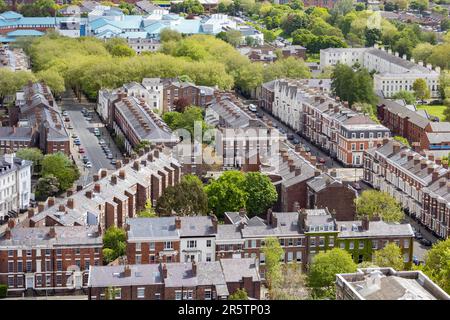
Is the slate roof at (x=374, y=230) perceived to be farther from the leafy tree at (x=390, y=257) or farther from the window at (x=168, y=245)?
the window at (x=168, y=245)

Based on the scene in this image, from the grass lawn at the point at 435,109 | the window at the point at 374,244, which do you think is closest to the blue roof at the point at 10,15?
the grass lawn at the point at 435,109

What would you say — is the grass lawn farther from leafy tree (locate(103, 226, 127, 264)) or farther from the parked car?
leafy tree (locate(103, 226, 127, 264))

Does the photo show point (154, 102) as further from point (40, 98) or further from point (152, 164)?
point (152, 164)

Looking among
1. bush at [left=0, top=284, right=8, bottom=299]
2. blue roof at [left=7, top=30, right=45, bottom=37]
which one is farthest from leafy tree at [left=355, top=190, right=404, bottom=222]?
blue roof at [left=7, top=30, right=45, bottom=37]

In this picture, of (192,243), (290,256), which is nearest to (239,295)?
(192,243)

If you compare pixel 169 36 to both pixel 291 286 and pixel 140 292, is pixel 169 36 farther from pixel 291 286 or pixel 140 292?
pixel 140 292

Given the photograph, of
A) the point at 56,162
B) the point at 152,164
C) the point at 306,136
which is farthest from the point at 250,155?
the point at 306,136

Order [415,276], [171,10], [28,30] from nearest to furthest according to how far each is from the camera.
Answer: [415,276]
[28,30]
[171,10]
